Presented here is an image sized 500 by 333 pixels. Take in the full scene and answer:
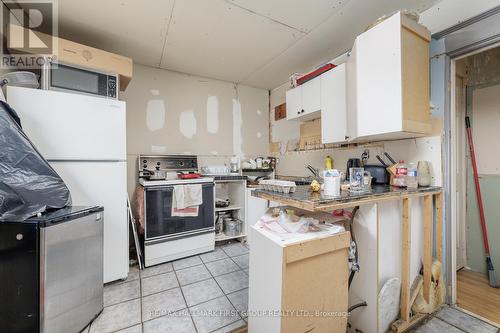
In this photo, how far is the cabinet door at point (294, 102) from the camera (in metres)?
2.48

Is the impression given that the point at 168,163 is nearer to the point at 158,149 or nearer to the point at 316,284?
the point at 158,149

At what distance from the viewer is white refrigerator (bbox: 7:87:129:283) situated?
1583 millimetres

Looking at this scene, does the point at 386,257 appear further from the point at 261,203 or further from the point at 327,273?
the point at 261,203

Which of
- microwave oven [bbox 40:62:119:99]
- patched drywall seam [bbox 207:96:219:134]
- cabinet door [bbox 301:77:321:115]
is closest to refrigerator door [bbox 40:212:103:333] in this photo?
microwave oven [bbox 40:62:119:99]

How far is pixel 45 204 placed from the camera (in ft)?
4.41

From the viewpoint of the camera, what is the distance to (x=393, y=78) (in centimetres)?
138

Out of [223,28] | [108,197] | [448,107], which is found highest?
[223,28]

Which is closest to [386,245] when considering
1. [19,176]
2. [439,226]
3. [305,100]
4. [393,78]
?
[439,226]

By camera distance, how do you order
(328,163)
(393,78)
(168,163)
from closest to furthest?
(393,78) < (328,163) < (168,163)

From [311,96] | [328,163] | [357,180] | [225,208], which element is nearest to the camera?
[357,180]

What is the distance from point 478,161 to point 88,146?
12.5 ft

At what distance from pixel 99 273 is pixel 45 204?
2.06 feet

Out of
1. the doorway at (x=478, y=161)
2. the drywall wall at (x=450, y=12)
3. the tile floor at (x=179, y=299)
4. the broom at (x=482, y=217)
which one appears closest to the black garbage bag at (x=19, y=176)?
the tile floor at (x=179, y=299)

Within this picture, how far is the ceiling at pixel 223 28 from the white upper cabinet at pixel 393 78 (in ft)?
1.56
